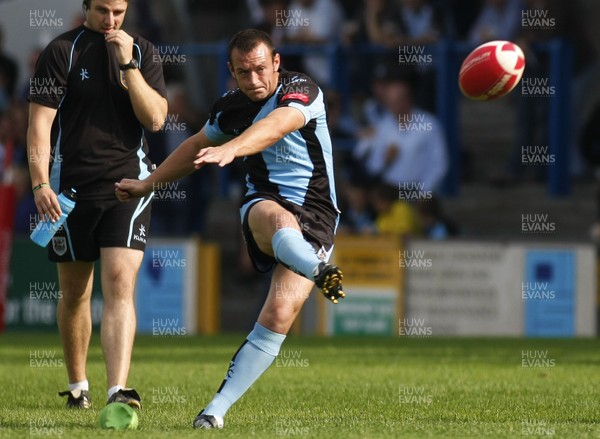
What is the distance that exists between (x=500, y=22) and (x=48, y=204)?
10845mm

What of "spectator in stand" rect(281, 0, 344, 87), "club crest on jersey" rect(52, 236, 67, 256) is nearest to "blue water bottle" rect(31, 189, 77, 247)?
"club crest on jersey" rect(52, 236, 67, 256)

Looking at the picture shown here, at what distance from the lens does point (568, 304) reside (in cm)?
1568

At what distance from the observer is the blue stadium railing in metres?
17.4

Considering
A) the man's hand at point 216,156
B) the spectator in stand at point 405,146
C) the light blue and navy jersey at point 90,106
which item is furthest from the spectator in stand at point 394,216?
the man's hand at point 216,156

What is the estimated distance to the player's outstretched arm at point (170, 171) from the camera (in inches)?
305

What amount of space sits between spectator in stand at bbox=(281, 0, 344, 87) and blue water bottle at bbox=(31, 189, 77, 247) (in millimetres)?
10362

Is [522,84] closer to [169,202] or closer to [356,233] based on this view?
[356,233]

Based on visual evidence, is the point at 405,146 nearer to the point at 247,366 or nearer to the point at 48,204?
the point at 48,204

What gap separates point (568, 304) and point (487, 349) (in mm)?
2262

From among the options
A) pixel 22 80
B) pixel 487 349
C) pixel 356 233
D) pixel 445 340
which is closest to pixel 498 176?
pixel 356 233

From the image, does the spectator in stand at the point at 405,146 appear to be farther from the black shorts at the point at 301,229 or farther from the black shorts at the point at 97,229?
the black shorts at the point at 301,229

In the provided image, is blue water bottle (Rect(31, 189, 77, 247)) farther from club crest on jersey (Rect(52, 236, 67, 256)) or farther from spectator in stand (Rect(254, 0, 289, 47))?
spectator in stand (Rect(254, 0, 289, 47))

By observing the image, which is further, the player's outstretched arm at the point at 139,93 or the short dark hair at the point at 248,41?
the player's outstretched arm at the point at 139,93

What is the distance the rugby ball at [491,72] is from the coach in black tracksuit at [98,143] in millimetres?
1843
